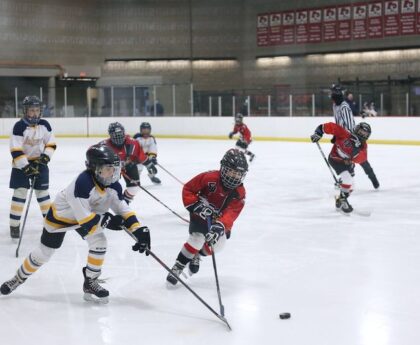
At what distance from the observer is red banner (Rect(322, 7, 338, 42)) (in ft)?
71.3

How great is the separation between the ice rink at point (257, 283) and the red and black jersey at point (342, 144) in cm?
57

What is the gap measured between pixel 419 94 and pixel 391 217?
10.5 m

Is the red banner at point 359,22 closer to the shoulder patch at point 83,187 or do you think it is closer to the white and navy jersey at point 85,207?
the white and navy jersey at point 85,207

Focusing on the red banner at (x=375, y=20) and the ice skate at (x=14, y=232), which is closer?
the ice skate at (x=14, y=232)

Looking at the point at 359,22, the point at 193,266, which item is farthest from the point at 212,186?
the point at 359,22

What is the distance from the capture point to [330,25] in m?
21.9

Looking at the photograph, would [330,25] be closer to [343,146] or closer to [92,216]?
[343,146]

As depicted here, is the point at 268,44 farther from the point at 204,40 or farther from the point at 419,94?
the point at 419,94

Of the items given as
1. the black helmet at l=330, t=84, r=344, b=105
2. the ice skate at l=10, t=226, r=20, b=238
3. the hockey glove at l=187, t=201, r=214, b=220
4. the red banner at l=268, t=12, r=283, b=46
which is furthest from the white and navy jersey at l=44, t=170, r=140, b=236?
the red banner at l=268, t=12, r=283, b=46

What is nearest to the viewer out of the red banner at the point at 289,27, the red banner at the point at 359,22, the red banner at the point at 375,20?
the red banner at the point at 375,20

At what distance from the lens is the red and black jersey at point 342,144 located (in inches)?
275

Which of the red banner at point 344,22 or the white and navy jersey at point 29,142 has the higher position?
the red banner at point 344,22

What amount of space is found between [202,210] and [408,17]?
17709mm

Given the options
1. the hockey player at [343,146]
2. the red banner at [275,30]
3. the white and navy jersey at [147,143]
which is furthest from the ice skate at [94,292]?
the red banner at [275,30]
